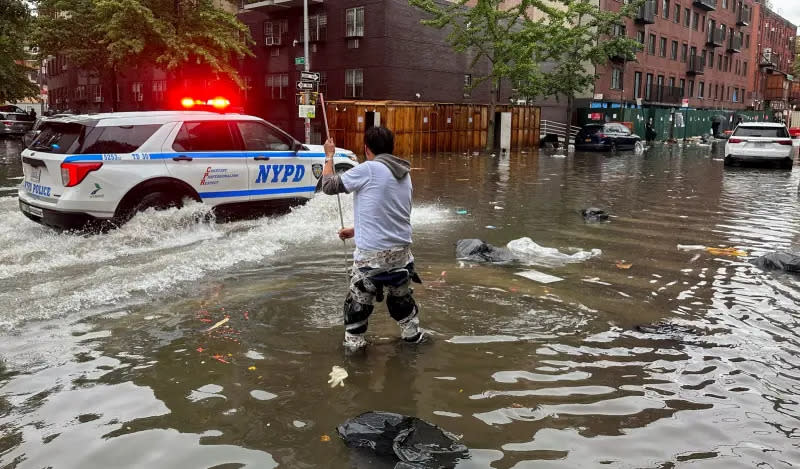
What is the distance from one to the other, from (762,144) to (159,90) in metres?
38.8

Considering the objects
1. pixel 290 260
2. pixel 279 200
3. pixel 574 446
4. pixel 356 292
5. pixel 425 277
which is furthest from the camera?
pixel 279 200

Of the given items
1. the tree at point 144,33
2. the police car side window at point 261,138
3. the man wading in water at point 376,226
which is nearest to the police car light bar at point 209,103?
the police car side window at point 261,138

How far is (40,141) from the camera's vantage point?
888cm

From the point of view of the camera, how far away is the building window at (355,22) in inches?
1437

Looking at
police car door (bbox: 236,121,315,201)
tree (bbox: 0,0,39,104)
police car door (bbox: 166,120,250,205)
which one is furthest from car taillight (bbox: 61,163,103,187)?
tree (bbox: 0,0,39,104)

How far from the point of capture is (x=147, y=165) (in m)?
8.91

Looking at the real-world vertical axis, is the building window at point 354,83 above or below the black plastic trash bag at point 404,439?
above

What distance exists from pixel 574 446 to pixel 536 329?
6.74 ft

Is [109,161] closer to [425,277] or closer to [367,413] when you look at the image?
[425,277]

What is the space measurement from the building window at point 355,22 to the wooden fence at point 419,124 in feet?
21.4

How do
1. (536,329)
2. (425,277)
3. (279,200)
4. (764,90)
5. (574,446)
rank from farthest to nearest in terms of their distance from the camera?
(764,90) < (279,200) < (425,277) < (536,329) < (574,446)

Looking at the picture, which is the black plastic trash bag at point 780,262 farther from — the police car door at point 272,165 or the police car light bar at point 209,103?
the police car light bar at point 209,103

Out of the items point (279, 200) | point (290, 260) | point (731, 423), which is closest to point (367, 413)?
point (731, 423)

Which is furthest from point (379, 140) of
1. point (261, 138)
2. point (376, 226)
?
point (261, 138)
